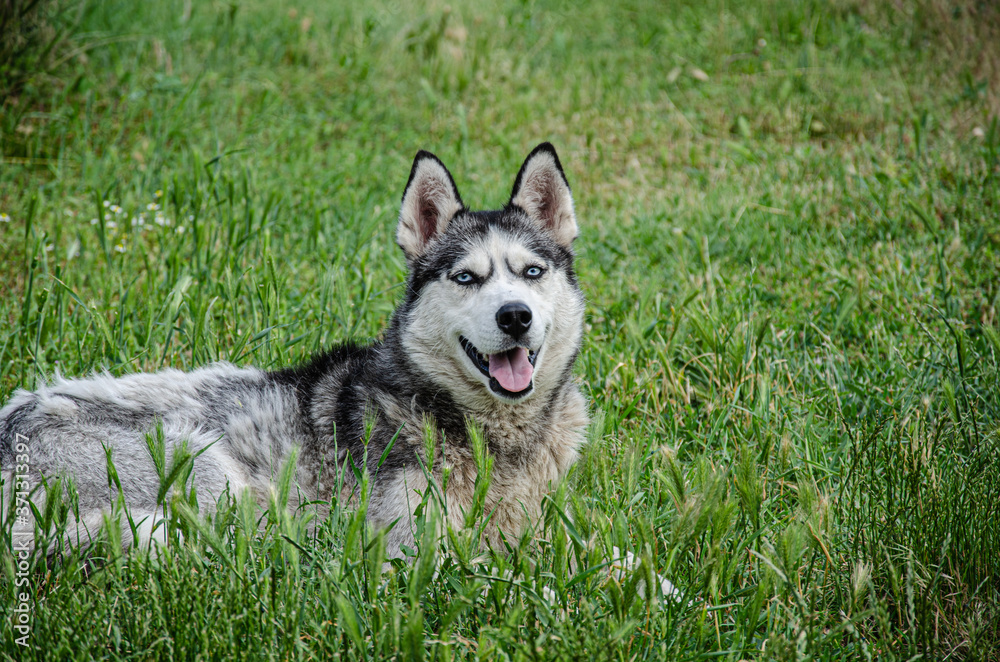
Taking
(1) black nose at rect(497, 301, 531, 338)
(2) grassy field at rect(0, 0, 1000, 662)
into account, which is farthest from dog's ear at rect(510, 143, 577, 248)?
(1) black nose at rect(497, 301, 531, 338)

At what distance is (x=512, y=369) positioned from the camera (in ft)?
11.4

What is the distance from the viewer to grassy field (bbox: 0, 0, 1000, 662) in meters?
2.29

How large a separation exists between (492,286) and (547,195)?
86 cm

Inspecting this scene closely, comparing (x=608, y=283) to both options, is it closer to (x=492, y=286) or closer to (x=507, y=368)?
(x=492, y=286)

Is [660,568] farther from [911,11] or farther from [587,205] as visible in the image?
[911,11]

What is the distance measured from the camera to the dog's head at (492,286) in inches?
135

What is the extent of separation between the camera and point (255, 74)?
333 inches

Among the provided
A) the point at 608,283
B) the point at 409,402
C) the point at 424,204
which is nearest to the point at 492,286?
the point at 409,402

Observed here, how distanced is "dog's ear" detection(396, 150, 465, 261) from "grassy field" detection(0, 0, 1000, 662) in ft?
2.27

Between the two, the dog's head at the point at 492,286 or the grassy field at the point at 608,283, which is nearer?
the grassy field at the point at 608,283

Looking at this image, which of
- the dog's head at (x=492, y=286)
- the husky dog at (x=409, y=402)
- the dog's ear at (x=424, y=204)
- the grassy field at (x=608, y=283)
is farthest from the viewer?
the dog's ear at (x=424, y=204)

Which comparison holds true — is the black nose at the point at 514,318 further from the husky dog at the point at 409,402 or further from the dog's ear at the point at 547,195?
the dog's ear at the point at 547,195

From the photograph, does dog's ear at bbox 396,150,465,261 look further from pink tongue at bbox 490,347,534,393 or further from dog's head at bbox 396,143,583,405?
pink tongue at bbox 490,347,534,393

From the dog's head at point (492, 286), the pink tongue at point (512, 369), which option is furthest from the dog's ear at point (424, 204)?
the pink tongue at point (512, 369)
